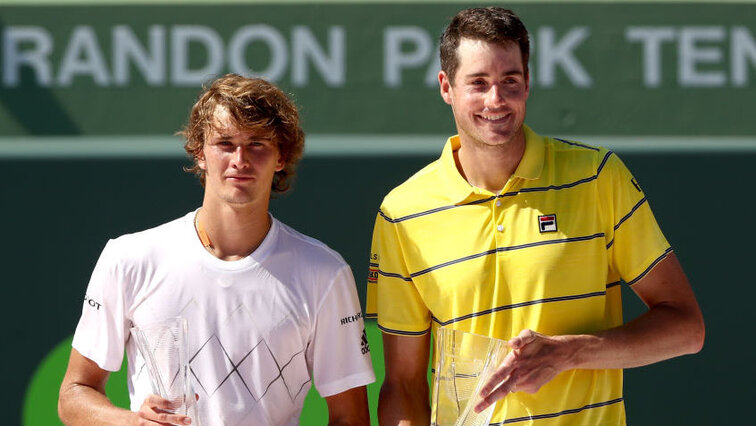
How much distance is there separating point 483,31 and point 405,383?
2.89 ft

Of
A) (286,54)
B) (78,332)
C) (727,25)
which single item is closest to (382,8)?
(286,54)

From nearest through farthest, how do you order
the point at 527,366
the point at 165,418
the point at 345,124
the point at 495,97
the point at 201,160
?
the point at 165,418 < the point at 527,366 < the point at 495,97 < the point at 201,160 < the point at 345,124

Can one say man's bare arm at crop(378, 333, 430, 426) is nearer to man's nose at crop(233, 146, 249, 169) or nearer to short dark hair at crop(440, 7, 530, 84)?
man's nose at crop(233, 146, 249, 169)

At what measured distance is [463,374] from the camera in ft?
7.98

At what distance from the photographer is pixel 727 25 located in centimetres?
431

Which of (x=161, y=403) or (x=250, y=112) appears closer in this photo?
(x=161, y=403)

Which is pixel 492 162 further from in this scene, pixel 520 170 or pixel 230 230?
pixel 230 230

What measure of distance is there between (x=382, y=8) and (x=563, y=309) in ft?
6.89

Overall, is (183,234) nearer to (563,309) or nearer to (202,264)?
(202,264)

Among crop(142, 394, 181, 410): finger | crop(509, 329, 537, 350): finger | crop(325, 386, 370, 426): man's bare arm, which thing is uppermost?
crop(509, 329, 537, 350): finger

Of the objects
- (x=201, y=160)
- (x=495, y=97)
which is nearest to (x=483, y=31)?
(x=495, y=97)

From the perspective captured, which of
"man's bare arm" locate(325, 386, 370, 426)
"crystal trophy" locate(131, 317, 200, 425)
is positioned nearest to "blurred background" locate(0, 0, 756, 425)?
"man's bare arm" locate(325, 386, 370, 426)

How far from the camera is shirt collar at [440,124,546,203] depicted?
267cm

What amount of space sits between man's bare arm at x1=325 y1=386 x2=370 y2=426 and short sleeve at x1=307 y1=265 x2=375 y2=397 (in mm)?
26
